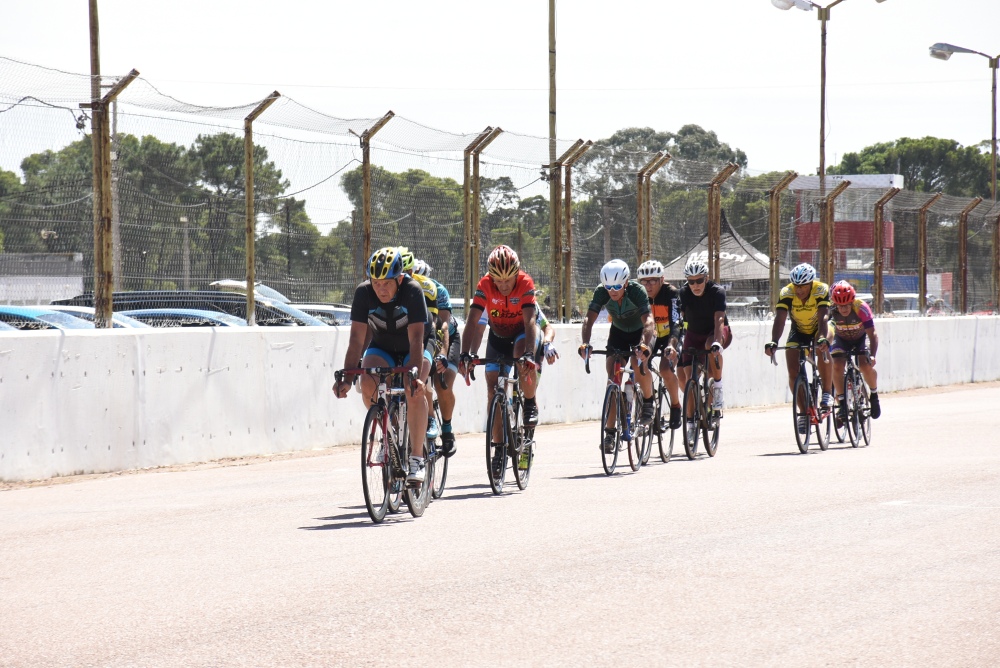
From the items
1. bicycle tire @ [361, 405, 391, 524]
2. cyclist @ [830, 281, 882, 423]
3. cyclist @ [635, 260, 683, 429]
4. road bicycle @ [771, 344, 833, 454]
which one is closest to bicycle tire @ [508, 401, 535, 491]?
bicycle tire @ [361, 405, 391, 524]

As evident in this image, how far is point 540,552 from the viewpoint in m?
7.41

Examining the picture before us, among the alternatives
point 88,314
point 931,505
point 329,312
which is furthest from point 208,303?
point 931,505

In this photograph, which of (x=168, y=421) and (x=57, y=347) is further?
(x=168, y=421)

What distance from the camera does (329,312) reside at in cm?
1489

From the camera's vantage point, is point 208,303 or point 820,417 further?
point 820,417

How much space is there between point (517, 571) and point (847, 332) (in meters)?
8.97

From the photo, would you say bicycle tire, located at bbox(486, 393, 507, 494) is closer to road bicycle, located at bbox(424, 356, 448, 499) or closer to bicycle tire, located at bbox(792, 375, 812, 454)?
road bicycle, located at bbox(424, 356, 448, 499)

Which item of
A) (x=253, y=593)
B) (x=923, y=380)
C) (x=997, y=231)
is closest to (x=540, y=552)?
(x=253, y=593)

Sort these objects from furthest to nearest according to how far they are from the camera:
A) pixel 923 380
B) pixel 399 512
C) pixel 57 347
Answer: pixel 923 380
pixel 57 347
pixel 399 512

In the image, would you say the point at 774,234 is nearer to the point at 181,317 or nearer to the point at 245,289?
the point at 245,289

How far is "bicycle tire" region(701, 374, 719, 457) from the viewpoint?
13.4 m

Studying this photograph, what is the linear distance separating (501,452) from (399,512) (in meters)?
1.19

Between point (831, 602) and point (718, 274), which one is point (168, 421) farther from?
point (718, 274)

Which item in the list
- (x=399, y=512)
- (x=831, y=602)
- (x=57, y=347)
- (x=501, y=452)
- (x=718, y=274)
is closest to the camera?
(x=831, y=602)
